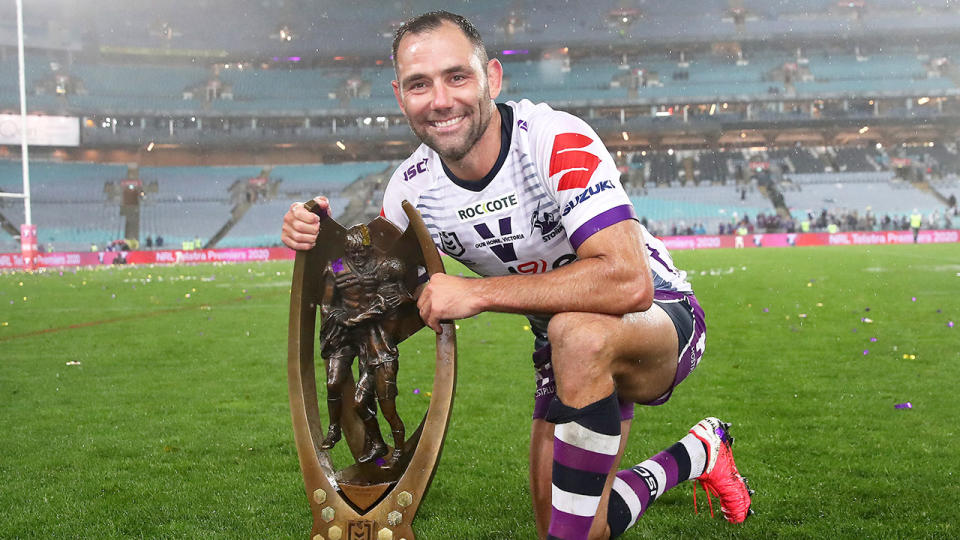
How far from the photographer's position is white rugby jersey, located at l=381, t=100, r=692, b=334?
2.77 meters

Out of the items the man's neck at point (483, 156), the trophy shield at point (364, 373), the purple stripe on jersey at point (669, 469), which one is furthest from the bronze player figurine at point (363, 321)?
the purple stripe on jersey at point (669, 469)

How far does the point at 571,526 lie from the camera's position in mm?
2568

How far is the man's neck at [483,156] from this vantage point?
307 centimetres

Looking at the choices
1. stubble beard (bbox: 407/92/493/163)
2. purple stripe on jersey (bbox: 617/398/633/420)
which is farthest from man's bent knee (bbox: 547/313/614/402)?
stubble beard (bbox: 407/92/493/163)

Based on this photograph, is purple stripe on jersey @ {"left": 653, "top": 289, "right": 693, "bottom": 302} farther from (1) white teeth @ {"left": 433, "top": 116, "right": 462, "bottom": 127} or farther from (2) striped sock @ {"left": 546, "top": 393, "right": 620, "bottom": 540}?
(1) white teeth @ {"left": 433, "top": 116, "right": 462, "bottom": 127}

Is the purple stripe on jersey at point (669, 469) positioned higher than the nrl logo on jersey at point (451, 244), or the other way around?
the nrl logo on jersey at point (451, 244)

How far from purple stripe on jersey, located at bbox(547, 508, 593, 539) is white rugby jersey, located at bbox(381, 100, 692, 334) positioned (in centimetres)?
90

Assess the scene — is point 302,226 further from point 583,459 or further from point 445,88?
point 583,459

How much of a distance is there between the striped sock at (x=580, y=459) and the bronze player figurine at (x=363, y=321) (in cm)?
76

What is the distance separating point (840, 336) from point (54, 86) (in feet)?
168

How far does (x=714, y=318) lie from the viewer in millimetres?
11328

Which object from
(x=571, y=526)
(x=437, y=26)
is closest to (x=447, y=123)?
(x=437, y=26)

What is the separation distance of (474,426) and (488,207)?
266 cm

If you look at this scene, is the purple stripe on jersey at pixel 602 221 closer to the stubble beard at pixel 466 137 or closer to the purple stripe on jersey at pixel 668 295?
the stubble beard at pixel 466 137
